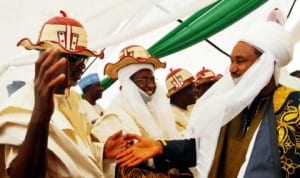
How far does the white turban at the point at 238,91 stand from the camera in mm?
2213

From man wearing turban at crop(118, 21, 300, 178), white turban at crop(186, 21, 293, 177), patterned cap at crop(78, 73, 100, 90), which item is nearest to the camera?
man wearing turban at crop(118, 21, 300, 178)

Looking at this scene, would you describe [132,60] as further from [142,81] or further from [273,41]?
[273,41]

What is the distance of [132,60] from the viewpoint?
3217mm

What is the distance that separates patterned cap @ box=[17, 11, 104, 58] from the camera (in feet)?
7.93

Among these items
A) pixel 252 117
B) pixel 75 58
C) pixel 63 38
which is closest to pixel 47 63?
pixel 75 58

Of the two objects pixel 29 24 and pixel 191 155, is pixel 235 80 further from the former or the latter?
pixel 29 24

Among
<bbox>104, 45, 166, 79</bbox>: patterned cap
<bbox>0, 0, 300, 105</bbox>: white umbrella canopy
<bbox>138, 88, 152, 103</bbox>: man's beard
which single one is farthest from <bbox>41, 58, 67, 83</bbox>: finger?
<bbox>0, 0, 300, 105</bbox>: white umbrella canopy

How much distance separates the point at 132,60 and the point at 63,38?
0.77m

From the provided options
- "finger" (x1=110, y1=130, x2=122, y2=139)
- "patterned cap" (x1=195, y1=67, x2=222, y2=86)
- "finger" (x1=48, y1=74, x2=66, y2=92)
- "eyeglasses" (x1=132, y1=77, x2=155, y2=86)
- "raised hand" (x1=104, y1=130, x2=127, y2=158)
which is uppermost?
"patterned cap" (x1=195, y1=67, x2=222, y2=86)

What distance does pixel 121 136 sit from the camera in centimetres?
252

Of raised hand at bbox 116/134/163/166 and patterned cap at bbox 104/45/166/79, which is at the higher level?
patterned cap at bbox 104/45/166/79

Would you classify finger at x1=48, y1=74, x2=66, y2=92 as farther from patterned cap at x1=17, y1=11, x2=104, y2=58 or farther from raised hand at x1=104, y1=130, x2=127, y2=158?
raised hand at x1=104, y1=130, x2=127, y2=158

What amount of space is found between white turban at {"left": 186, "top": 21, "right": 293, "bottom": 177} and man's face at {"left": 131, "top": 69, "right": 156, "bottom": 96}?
740 millimetres

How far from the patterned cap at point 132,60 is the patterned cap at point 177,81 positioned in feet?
1.90
